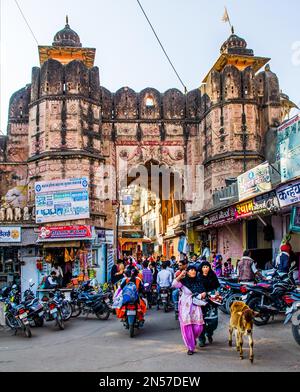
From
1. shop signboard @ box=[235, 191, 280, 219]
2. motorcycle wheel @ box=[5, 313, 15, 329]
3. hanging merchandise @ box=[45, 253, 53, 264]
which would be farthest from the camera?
hanging merchandise @ box=[45, 253, 53, 264]

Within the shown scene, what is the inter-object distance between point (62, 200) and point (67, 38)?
728cm

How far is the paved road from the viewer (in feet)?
18.4

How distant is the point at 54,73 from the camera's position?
18375 mm

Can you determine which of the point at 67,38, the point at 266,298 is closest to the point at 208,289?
the point at 266,298

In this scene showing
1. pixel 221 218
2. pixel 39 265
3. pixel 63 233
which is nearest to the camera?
pixel 221 218

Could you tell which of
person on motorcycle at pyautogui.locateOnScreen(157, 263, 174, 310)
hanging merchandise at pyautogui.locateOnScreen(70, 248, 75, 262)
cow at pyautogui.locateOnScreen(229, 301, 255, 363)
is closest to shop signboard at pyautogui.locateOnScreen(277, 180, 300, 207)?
person on motorcycle at pyautogui.locateOnScreen(157, 263, 174, 310)

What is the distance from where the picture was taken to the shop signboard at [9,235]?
645 inches

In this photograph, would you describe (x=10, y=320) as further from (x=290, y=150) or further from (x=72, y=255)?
(x=72, y=255)

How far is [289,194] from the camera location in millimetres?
10133

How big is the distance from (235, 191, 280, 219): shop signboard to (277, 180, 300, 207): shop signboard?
330mm

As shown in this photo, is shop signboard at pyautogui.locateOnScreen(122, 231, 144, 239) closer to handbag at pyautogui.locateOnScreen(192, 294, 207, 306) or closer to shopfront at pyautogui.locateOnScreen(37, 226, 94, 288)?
shopfront at pyautogui.locateOnScreen(37, 226, 94, 288)

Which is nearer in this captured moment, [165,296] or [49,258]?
[165,296]

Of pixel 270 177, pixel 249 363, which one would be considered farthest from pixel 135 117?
pixel 249 363
